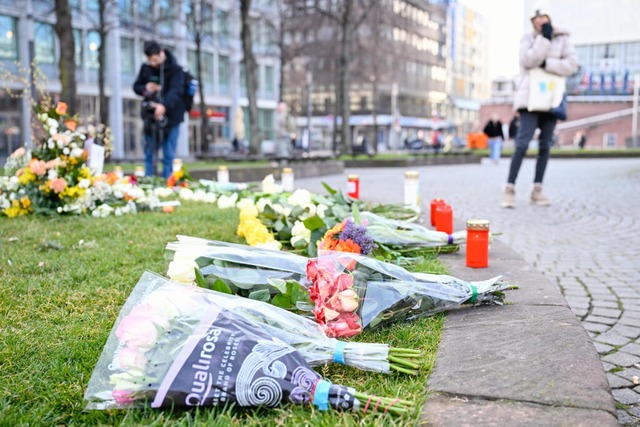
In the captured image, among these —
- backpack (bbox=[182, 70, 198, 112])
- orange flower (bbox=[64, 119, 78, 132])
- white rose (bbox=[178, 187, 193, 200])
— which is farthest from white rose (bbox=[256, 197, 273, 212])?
backpack (bbox=[182, 70, 198, 112])

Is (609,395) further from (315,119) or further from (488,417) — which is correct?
(315,119)

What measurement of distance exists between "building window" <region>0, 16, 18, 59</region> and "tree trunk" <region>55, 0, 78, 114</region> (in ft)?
64.7

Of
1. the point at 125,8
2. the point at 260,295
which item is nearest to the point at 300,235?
the point at 260,295

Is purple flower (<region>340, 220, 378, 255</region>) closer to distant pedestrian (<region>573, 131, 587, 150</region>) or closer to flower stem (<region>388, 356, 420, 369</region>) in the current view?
flower stem (<region>388, 356, 420, 369</region>)

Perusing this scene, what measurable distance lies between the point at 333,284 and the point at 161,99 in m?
7.65

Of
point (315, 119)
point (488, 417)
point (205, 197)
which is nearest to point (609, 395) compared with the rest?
point (488, 417)

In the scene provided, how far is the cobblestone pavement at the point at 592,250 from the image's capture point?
2973 mm

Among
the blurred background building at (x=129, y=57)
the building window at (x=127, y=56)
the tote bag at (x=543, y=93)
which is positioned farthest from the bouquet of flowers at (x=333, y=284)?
the building window at (x=127, y=56)

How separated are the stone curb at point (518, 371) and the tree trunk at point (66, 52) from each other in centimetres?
1416

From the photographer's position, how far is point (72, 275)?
333cm

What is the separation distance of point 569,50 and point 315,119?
63.8 m

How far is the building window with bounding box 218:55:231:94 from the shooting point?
4688 cm

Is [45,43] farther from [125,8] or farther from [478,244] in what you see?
[478,244]

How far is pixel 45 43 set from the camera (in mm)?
34156
